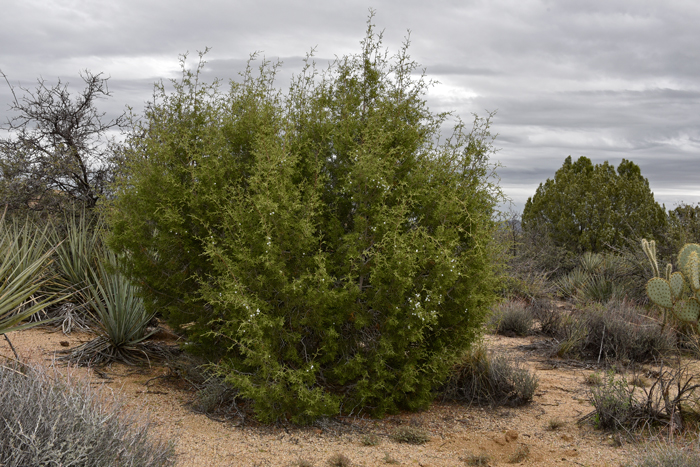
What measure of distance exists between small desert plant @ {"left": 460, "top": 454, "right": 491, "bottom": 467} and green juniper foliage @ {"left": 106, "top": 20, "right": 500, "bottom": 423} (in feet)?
3.11

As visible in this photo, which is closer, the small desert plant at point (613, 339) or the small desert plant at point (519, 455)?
the small desert plant at point (519, 455)

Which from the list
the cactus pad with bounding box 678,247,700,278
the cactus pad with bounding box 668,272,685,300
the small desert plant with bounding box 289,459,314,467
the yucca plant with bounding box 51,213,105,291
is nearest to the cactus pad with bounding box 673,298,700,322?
the cactus pad with bounding box 668,272,685,300

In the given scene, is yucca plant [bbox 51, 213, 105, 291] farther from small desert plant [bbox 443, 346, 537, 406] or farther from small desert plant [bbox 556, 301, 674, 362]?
small desert plant [bbox 556, 301, 674, 362]

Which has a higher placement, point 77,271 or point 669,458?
point 77,271

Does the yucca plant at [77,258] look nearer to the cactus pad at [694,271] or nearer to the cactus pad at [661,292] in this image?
the cactus pad at [661,292]

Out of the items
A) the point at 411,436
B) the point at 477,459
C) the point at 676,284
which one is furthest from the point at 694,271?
the point at 411,436

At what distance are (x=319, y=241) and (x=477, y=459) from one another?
2566mm

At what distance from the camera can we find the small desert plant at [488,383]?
20.1 feet

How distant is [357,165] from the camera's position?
517 centimetres

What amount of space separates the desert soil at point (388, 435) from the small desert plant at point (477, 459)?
14 mm

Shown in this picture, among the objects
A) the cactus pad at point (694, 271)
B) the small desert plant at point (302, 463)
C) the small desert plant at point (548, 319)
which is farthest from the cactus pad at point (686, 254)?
the small desert plant at point (302, 463)

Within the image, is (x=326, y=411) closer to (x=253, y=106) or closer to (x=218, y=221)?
(x=218, y=221)

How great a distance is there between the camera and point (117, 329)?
22.7 ft

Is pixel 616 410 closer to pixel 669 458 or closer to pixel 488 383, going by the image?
pixel 488 383
